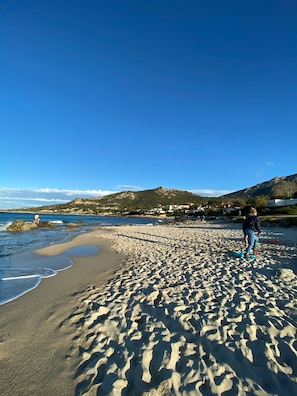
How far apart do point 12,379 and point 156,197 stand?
523 feet

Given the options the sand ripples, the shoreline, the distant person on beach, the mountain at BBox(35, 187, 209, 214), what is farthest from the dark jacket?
the mountain at BBox(35, 187, 209, 214)

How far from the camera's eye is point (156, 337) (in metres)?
3.83

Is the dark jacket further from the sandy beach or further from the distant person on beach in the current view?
the sandy beach

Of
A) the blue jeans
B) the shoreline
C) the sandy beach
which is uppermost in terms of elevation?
the blue jeans

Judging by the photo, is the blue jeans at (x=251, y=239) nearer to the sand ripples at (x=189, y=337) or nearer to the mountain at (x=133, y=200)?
the sand ripples at (x=189, y=337)

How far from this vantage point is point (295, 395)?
8.46ft

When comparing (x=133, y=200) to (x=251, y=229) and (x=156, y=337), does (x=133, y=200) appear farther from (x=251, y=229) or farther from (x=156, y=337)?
(x=156, y=337)

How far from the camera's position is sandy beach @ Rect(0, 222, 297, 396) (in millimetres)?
2875

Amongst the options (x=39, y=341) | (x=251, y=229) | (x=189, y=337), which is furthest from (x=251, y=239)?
(x=39, y=341)

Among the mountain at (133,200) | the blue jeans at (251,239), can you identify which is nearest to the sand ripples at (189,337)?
the blue jeans at (251,239)

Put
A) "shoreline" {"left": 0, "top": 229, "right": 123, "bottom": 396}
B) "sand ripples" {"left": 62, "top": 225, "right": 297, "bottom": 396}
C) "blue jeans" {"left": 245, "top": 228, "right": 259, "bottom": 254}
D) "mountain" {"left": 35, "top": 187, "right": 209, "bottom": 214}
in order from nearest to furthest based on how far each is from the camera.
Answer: "sand ripples" {"left": 62, "top": 225, "right": 297, "bottom": 396} → "shoreline" {"left": 0, "top": 229, "right": 123, "bottom": 396} → "blue jeans" {"left": 245, "top": 228, "right": 259, "bottom": 254} → "mountain" {"left": 35, "top": 187, "right": 209, "bottom": 214}

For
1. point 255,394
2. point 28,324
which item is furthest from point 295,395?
point 28,324

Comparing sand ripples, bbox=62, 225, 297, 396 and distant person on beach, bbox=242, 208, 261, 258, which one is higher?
distant person on beach, bbox=242, 208, 261, 258

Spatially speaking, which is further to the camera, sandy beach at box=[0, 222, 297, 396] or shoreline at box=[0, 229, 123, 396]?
shoreline at box=[0, 229, 123, 396]
